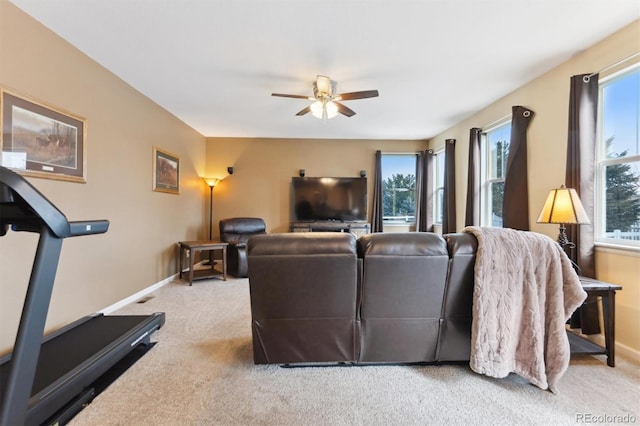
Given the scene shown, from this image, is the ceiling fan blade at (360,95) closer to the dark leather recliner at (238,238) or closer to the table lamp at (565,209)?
the table lamp at (565,209)

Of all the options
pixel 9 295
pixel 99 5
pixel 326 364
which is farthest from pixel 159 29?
pixel 326 364

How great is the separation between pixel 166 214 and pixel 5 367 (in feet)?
8.60

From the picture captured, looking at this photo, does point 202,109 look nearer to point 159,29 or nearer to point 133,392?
point 159,29

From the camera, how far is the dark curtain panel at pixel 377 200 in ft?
18.4

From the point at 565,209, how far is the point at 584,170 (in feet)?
1.79

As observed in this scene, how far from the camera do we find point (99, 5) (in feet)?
6.31

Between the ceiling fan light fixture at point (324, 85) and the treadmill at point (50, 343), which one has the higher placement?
the ceiling fan light fixture at point (324, 85)

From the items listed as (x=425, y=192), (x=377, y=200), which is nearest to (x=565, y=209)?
(x=425, y=192)

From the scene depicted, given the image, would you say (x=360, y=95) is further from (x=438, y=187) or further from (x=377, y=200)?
(x=438, y=187)

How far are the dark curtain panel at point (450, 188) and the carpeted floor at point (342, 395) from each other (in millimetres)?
2724

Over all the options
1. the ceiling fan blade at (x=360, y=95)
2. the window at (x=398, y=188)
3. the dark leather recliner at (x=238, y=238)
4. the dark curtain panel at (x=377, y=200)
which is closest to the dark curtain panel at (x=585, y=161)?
the ceiling fan blade at (x=360, y=95)

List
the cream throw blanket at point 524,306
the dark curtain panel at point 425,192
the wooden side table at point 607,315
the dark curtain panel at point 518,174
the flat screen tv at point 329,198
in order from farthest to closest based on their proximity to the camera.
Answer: the flat screen tv at point 329,198 < the dark curtain panel at point 425,192 < the dark curtain panel at point 518,174 < the wooden side table at point 607,315 < the cream throw blanket at point 524,306

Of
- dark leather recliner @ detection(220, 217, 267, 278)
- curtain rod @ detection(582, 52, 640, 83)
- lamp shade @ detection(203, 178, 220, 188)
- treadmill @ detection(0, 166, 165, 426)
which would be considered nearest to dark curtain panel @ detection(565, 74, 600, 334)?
curtain rod @ detection(582, 52, 640, 83)

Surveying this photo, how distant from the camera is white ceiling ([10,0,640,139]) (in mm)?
1939
